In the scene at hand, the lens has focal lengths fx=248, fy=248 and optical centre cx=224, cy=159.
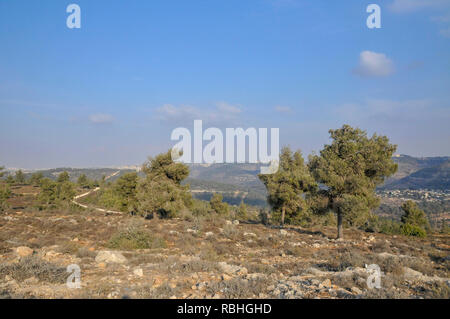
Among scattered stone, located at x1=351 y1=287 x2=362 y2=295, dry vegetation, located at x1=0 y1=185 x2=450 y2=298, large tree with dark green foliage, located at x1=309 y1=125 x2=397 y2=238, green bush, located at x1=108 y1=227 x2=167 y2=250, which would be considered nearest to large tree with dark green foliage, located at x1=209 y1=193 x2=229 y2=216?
large tree with dark green foliage, located at x1=309 y1=125 x2=397 y2=238

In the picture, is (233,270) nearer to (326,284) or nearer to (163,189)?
(326,284)

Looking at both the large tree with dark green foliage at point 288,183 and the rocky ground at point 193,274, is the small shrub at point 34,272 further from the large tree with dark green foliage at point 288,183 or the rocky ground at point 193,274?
the large tree with dark green foliage at point 288,183

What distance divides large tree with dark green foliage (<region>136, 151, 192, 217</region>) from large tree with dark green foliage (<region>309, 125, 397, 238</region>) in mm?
15042

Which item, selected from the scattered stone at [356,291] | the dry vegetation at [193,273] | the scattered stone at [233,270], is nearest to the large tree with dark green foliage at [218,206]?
the dry vegetation at [193,273]

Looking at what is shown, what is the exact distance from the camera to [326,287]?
6.33 metres

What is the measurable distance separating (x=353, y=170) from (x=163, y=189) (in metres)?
18.3

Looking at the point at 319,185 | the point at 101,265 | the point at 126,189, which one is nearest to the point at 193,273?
the point at 101,265

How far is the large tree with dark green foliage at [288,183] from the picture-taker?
2683cm

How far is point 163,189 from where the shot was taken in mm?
26766

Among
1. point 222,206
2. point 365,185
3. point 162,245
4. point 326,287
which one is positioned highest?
point 365,185

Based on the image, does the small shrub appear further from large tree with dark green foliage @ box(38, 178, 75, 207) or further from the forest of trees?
large tree with dark green foliage @ box(38, 178, 75, 207)
